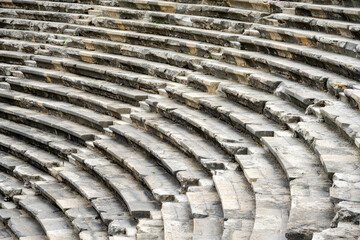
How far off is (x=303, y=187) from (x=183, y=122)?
3.60 metres

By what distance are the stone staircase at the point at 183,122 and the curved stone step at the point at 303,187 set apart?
2cm

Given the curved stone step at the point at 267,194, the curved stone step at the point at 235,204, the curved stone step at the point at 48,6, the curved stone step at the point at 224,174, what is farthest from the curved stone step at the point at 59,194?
the curved stone step at the point at 48,6

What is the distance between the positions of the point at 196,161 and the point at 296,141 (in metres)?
1.41

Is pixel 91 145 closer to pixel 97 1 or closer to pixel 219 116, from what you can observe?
pixel 219 116

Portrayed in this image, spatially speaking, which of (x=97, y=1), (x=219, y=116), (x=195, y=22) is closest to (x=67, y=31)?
(x=97, y=1)

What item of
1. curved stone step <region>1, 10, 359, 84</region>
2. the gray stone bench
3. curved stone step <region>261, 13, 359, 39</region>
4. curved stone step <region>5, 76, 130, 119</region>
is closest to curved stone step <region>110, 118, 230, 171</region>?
curved stone step <region>5, 76, 130, 119</region>

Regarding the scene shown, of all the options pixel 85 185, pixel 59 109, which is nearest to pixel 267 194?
pixel 85 185

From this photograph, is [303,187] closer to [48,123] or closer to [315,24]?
[315,24]

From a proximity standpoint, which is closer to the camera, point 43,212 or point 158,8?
point 43,212

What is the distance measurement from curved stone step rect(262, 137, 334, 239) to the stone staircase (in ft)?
0.06

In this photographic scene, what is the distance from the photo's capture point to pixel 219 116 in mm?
9195

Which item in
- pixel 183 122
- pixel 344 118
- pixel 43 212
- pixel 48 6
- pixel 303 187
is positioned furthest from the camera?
pixel 48 6

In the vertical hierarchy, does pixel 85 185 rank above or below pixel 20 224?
above

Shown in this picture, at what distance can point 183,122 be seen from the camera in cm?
948
